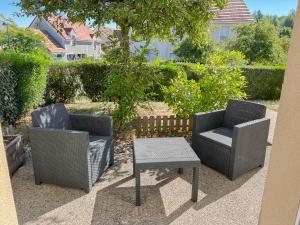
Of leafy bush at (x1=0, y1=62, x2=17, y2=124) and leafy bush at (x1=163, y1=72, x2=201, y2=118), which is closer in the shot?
leafy bush at (x1=163, y1=72, x2=201, y2=118)

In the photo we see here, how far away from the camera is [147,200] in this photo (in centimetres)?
338

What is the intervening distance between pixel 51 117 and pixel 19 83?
2895 mm

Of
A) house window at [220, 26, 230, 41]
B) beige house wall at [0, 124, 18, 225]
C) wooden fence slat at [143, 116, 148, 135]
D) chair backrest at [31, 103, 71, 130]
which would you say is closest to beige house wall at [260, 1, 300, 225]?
beige house wall at [0, 124, 18, 225]

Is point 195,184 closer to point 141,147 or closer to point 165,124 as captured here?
point 141,147

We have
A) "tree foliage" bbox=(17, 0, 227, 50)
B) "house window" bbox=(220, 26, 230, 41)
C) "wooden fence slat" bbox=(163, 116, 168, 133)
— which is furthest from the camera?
"house window" bbox=(220, 26, 230, 41)

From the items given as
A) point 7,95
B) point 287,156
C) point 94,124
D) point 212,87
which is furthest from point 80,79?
point 287,156

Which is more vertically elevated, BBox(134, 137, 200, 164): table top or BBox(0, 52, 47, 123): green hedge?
BBox(0, 52, 47, 123): green hedge

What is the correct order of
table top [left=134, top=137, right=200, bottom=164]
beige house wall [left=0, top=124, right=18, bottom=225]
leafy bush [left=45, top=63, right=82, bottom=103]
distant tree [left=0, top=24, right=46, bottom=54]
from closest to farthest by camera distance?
beige house wall [left=0, top=124, right=18, bottom=225], table top [left=134, top=137, right=200, bottom=164], leafy bush [left=45, top=63, right=82, bottom=103], distant tree [left=0, top=24, right=46, bottom=54]

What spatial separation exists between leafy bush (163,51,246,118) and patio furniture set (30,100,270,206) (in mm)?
638

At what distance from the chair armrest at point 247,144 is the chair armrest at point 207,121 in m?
0.79

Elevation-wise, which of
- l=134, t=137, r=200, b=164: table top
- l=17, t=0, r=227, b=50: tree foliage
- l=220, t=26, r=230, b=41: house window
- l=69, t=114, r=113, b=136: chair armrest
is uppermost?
l=220, t=26, r=230, b=41: house window

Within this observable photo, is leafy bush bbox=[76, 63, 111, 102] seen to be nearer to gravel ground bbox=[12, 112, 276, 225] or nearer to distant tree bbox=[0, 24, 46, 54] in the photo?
gravel ground bbox=[12, 112, 276, 225]

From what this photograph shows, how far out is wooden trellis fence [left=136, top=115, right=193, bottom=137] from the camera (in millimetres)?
5539

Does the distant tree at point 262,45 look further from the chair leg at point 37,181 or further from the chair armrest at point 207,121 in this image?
the chair leg at point 37,181
